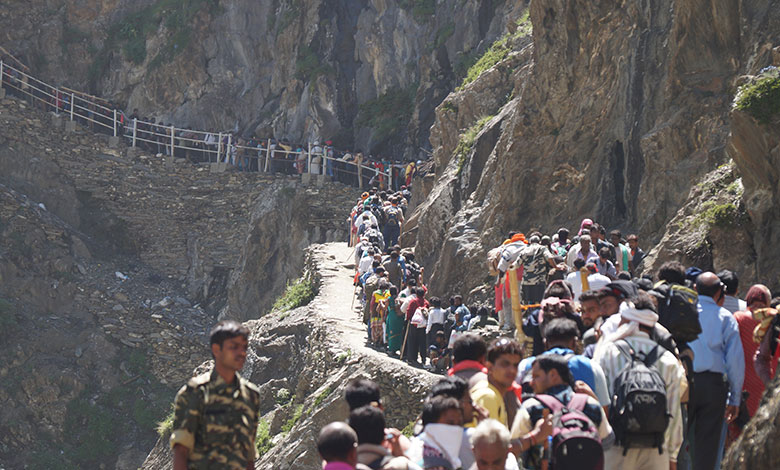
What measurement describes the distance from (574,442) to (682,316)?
6.68 feet

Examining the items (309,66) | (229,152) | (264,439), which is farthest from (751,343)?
(309,66)

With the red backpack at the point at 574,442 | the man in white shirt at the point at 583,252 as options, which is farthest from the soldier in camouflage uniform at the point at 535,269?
the red backpack at the point at 574,442

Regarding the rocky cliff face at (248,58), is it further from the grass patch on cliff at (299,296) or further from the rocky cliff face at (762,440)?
the rocky cliff face at (762,440)

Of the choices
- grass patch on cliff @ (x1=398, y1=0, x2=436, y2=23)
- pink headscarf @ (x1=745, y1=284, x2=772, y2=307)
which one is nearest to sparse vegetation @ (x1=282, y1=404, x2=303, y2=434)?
pink headscarf @ (x1=745, y1=284, x2=772, y2=307)

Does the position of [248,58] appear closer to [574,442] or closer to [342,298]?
[342,298]

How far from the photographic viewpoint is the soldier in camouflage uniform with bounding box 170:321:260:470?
244 inches

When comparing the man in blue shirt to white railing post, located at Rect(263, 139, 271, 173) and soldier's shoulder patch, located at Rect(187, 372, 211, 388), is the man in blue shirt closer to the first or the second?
soldier's shoulder patch, located at Rect(187, 372, 211, 388)

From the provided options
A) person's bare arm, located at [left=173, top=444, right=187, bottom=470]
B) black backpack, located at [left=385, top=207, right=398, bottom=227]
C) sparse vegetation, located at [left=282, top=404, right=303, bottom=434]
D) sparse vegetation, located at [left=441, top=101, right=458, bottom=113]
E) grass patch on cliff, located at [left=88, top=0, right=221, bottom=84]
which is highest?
grass patch on cliff, located at [left=88, top=0, right=221, bottom=84]

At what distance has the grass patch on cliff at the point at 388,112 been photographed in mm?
34844

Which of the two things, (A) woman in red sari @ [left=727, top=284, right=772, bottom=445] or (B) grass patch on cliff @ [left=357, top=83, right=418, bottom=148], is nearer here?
(A) woman in red sari @ [left=727, top=284, right=772, bottom=445]

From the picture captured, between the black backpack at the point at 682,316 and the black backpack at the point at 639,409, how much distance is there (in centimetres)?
103

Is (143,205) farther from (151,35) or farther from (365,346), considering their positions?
(365,346)

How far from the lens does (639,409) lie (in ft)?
21.2

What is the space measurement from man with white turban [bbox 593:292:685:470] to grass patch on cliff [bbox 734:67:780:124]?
5.60 meters
